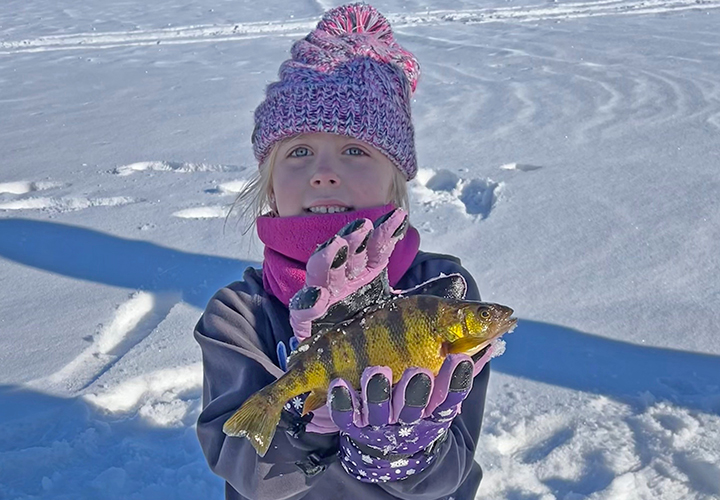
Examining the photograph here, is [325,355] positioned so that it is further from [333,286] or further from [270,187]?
[270,187]

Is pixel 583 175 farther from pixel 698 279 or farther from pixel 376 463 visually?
pixel 376 463

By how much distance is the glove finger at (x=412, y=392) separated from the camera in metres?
1.33

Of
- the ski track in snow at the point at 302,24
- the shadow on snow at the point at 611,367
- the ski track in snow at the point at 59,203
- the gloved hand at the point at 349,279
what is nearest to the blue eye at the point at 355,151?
the gloved hand at the point at 349,279

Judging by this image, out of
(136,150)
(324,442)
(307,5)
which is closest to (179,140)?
(136,150)

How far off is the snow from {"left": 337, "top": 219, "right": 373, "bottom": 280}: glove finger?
1.33 m

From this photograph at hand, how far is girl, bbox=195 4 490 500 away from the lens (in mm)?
1400

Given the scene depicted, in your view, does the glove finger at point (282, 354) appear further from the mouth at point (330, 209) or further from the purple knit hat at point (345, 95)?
the purple knit hat at point (345, 95)

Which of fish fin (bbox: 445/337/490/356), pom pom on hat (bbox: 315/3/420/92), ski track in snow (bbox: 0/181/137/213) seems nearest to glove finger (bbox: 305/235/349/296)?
fish fin (bbox: 445/337/490/356)

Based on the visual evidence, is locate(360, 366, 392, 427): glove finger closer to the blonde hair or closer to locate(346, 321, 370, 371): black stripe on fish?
locate(346, 321, 370, 371): black stripe on fish

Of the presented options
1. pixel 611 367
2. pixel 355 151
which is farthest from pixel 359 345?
pixel 611 367

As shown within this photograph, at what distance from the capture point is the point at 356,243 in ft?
4.52

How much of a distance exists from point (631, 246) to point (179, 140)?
Result: 373cm

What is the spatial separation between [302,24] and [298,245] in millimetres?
9835

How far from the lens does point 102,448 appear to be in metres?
2.64
